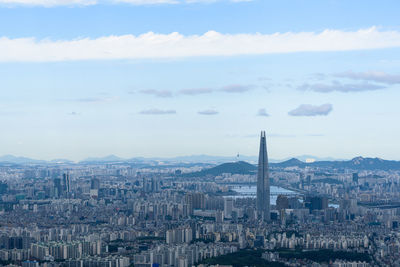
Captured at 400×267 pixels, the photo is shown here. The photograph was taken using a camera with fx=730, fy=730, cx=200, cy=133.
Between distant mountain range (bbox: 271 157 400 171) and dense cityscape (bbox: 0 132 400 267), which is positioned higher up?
distant mountain range (bbox: 271 157 400 171)

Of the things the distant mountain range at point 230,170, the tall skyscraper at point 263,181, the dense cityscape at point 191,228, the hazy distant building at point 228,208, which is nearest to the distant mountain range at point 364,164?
the distant mountain range at point 230,170

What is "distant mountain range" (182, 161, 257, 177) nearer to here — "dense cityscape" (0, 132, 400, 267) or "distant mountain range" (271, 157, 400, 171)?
"distant mountain range" (271, 157, 400, 171)

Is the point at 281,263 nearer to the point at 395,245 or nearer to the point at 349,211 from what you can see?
the point at 395,245

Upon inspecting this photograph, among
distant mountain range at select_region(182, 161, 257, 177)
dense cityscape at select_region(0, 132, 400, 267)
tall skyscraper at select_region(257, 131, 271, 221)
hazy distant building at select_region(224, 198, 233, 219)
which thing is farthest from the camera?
distant mountain range at select_region(182, 161, 257, 177)

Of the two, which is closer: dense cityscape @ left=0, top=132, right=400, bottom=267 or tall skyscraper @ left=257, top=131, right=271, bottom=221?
dense cityscape @ left=0, top=132, right=400, bottom=267

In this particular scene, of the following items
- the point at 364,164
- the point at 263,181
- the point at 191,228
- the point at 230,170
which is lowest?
the point at 191,228

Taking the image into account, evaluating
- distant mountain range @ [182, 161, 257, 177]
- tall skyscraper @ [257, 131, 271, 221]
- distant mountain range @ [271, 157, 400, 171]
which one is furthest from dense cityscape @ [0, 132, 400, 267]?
distant mountain range @ [271, 157, 400, 171]

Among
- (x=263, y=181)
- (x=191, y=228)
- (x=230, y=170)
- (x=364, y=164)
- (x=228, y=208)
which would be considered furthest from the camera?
(x=364, y=164)

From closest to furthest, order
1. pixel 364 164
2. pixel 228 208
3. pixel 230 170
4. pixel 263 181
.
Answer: pixel 228 208
pixel 263 181
pixel 230 170
pixel 364 164

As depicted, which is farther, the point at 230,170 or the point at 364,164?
the point at 364,164

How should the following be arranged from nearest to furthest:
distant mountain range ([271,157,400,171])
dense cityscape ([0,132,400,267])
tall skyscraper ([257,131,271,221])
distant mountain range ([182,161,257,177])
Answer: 1. dense cityscape ([0,132,400,267])
2. tall skyscraper ([257,131,271,221])
3. distant mountain range ([182,161,257,177])
4. distant mountain range ([271,157,400,171])

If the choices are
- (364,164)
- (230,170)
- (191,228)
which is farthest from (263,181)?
(364,164)

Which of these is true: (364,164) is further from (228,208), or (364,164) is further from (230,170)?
(228,208)
